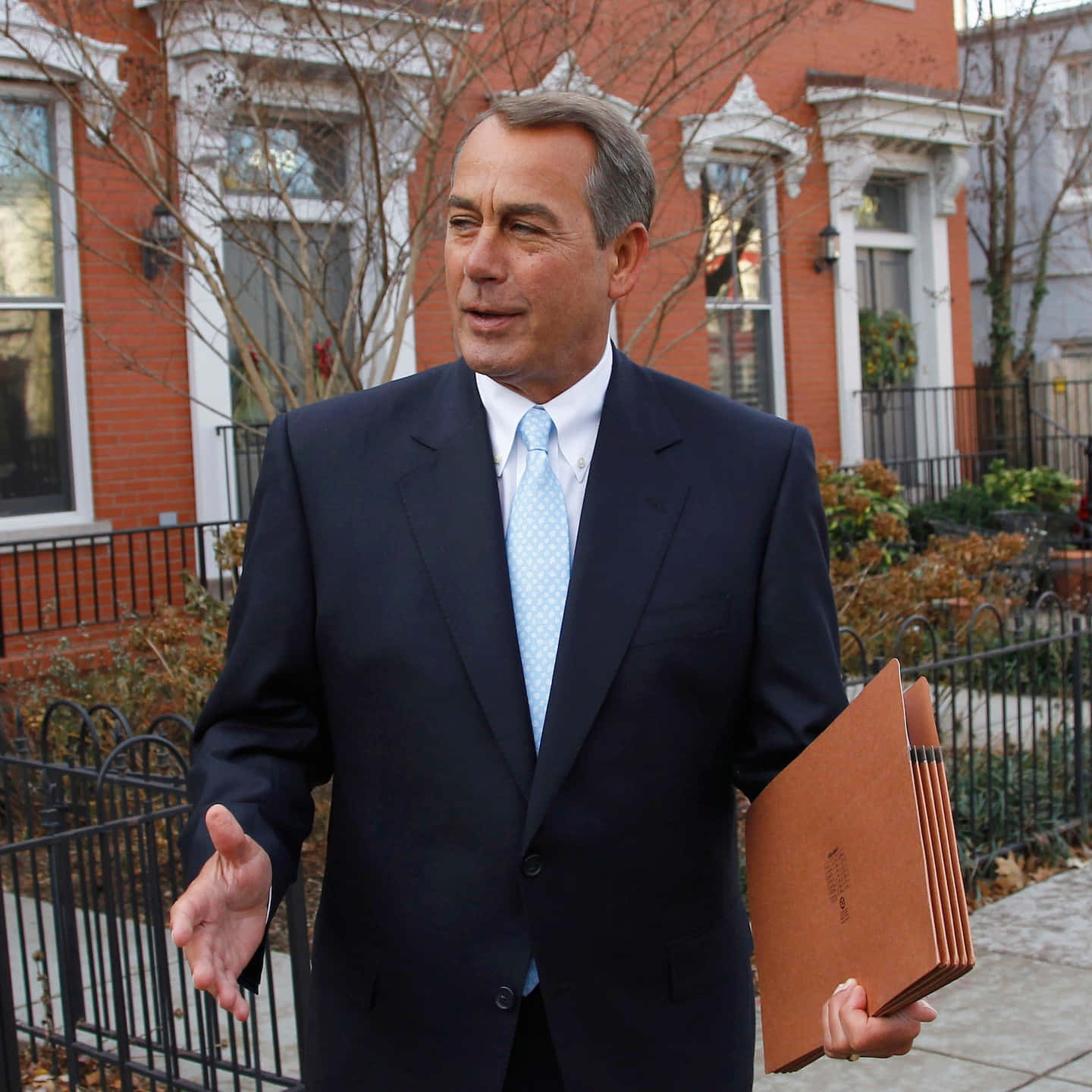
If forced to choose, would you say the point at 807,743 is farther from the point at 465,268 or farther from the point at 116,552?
the point at 116,552

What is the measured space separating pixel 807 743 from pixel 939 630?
26.1ft

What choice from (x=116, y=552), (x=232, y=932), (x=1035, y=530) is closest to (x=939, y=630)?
(x=1035, y=530)

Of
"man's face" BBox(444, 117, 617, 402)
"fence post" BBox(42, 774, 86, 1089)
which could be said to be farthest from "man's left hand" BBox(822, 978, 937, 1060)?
"fence post" BBox(42, 774, 86, 1089)

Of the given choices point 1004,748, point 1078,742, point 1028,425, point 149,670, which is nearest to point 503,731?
point 1004,748

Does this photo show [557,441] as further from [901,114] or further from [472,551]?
[901,114]

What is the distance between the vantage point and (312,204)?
33.3 ft

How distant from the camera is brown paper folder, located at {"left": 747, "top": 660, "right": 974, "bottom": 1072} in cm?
177

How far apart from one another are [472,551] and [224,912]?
60 centimetres

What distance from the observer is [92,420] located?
9.73m

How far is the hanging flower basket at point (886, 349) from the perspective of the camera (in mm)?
15328

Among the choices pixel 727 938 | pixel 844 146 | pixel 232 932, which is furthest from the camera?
pixel 844 146

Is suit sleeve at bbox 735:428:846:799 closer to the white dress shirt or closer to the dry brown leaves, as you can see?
the white dress shirt

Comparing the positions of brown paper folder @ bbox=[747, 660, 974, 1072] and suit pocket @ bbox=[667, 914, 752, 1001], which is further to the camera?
suit pocket @ bbox=[667, 914, 752, 1001]

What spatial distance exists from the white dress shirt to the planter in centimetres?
1099
